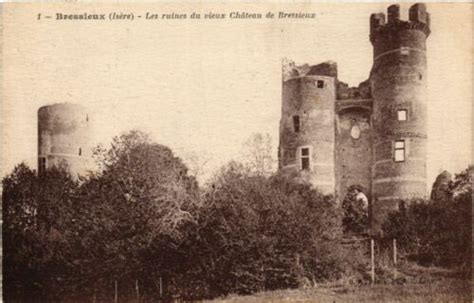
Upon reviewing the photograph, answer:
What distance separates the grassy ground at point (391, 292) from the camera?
45.8 ft

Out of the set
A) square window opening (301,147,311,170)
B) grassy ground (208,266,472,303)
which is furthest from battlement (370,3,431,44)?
grassy ground (208,266,472,303)

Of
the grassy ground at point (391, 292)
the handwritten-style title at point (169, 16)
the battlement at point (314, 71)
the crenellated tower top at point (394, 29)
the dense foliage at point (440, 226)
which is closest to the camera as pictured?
the grassy ground at point (391, 292)

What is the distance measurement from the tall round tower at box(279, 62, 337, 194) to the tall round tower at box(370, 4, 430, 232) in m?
2.25

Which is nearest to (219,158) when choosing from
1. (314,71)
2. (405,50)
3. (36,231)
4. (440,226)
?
(36,231)

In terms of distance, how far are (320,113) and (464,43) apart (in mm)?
12283

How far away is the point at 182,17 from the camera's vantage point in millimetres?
15008

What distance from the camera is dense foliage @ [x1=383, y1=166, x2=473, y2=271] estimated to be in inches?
597

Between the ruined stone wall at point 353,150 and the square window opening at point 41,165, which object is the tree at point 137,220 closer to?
the square window opening at point 41,165

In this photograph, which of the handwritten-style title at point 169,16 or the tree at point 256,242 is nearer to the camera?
the handwritten-style title at point 169,16

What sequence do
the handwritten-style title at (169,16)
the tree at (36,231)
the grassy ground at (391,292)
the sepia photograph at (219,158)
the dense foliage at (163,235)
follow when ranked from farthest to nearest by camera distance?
the tree at (36,231), the dense foliage at (163,235), the sepia photograph at (219,158), the handwritten-style title at (169,16), the grassy ground at (391,292)

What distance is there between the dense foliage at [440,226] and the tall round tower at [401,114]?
1.22 meters

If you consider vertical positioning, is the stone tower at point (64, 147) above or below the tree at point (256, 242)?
above

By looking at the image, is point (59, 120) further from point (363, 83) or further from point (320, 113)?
point (363, 83)

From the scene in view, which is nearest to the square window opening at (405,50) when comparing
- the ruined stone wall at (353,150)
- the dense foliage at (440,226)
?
the ruined stone wall at (353,150)
